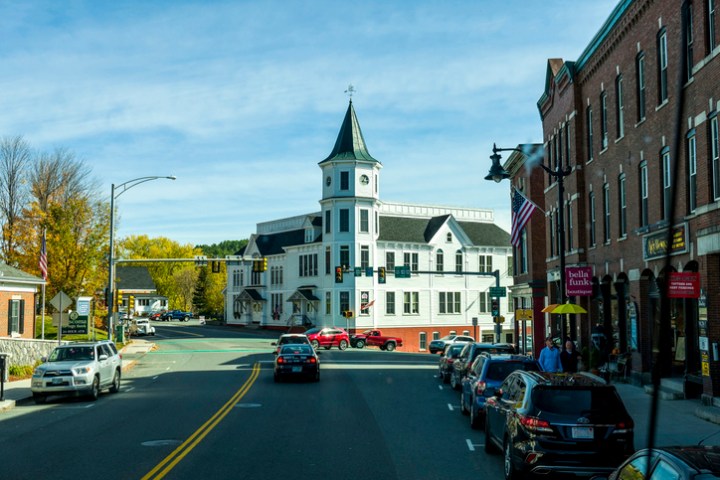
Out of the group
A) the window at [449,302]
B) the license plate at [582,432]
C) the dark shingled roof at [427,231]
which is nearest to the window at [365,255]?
the dark shingled roof at [427,231]

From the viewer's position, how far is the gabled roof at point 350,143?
6981 cm

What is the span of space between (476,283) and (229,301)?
32.2m

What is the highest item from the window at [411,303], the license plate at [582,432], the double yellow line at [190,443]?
the window at [411,303]

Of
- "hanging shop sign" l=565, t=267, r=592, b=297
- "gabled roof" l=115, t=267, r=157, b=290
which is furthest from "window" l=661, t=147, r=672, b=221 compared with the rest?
"gabled roof" l=115, t=267, r=157, b=290

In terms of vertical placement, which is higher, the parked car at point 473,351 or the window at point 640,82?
the window at point 640,82

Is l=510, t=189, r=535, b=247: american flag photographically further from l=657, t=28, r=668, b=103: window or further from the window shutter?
the window shutter

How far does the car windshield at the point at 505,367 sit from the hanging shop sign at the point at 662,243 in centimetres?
513

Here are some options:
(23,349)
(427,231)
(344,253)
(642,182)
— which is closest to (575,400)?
(642,182)

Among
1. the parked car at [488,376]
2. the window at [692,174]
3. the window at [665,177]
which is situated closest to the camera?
the parked car at [488,376]

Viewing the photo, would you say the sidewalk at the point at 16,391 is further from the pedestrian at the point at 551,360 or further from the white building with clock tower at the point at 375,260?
the white building with clock tower at the point at 375,260

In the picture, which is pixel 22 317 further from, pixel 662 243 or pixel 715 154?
pixel 715 154

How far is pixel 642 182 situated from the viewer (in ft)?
79.7

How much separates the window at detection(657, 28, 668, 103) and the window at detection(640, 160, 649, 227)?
92.8 inches

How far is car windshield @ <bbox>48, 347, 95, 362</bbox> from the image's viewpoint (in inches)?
919
